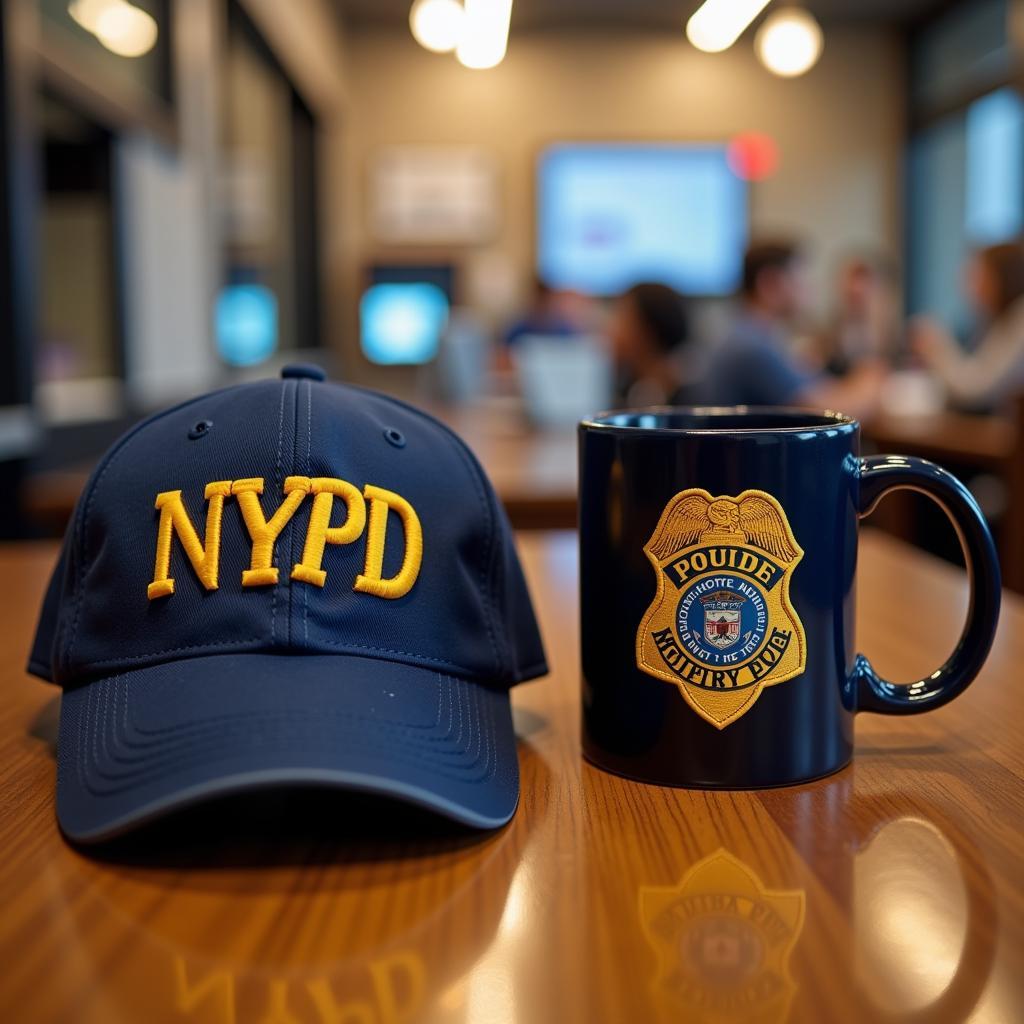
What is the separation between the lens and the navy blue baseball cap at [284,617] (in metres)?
0.41

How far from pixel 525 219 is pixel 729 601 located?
21.4 ft

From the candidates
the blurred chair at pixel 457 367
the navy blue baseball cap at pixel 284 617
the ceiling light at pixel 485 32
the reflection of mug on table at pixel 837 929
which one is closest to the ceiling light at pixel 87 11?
the blurred chair at pixel 457 367

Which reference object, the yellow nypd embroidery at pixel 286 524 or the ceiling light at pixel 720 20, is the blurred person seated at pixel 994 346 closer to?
the ceiling light at pixel 720 20

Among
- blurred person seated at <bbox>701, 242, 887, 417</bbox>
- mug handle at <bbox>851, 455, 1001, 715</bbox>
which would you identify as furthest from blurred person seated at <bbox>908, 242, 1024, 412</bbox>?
mug handle at <bbox>851, 455, 1001, 715</bbox>

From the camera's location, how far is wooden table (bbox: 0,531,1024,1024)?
12.4 inches

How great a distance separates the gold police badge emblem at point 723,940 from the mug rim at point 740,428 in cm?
16

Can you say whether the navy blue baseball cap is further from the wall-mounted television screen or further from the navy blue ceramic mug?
the wall-mounted television screen

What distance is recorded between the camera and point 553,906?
368 mm

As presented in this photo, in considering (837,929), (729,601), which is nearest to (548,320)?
(729,601)

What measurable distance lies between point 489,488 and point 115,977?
0.95ft

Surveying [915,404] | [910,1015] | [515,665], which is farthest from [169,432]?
[915,404]

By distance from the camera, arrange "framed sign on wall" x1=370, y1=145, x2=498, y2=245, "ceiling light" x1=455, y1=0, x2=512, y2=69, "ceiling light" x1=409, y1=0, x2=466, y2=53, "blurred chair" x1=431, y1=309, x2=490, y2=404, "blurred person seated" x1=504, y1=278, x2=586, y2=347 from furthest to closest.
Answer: "framed sign on wall" x1=370, y1=145, x2=498, y2=245 < "blurred person seated" x1=504, y1=278, x2=586, y2=347 < "blurred chair" x1=431, y1=309, x2=490, y2=404 < "ceiling light" x1=409, y1=0, x2=466, y2=53 < "ceiling light" x1=455, y1=0, x2=512, y2=69

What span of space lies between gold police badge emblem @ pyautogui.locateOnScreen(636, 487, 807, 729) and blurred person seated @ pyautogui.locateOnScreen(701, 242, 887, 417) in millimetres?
2258

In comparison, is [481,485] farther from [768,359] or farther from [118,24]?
[118,24]
